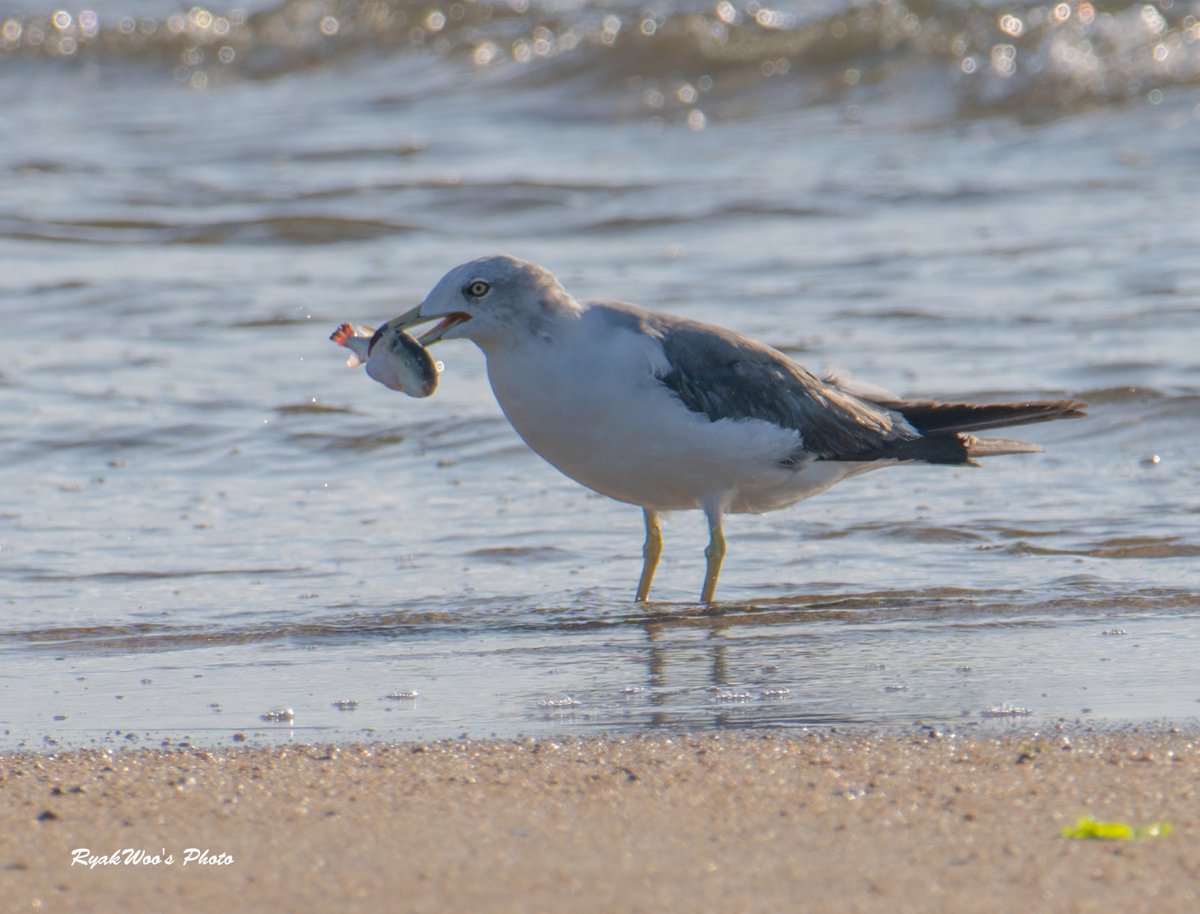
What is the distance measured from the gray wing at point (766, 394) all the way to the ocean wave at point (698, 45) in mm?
9697

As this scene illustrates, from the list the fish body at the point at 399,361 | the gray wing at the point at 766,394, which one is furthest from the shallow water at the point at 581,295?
the fish body at the point at 399,361

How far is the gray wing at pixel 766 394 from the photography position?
570cm

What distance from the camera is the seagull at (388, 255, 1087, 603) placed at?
5465mm

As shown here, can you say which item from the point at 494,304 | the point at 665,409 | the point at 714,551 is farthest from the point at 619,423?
the point at 714,551

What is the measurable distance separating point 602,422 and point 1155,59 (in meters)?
11.7

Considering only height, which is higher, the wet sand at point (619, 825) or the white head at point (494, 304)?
the white head at point (494, 304)

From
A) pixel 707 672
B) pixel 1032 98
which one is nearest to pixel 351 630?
pixel 707 672

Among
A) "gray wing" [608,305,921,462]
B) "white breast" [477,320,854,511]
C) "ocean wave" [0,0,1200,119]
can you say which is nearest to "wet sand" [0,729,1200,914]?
"white breast" [477,320,854,511]

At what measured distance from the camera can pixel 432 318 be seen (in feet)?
18.1

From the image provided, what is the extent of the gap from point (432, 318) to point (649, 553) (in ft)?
3.54

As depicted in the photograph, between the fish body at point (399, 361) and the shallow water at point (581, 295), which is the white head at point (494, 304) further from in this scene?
the shallow water at point (581, 295)

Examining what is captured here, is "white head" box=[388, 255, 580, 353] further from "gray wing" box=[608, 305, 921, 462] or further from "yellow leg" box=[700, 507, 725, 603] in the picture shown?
"yellow leg" box=[700, 507, 725, 603]

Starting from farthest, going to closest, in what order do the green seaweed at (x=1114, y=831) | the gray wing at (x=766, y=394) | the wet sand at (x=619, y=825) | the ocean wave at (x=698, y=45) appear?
1. the ocean wave at (x=698, y=45)
2. the gray wing at (x=766, y=394)
3. the green seaweed at (x=1114, y=831)
4. the wet sand at (x=619, y=825)

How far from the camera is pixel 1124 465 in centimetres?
725
